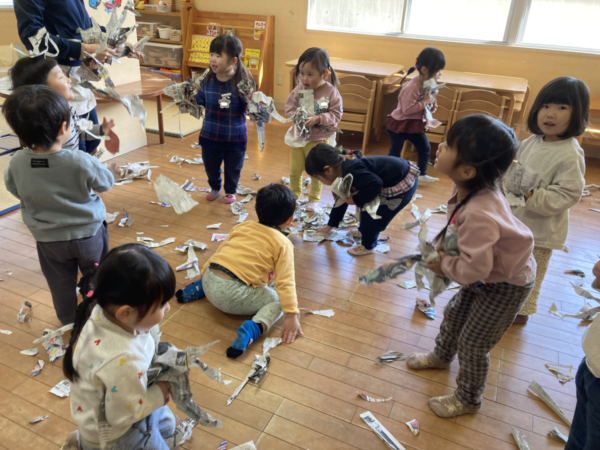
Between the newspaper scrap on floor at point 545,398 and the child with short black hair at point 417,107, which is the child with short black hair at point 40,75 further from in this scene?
the child with short black hair at point 417,107

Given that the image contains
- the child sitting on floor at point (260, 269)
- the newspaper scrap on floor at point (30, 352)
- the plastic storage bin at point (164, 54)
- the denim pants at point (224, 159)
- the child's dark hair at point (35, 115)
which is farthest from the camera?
the plastic storage bin at point (164, 54)

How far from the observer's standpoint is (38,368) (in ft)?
6.51

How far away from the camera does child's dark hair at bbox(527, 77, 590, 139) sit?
191 cm

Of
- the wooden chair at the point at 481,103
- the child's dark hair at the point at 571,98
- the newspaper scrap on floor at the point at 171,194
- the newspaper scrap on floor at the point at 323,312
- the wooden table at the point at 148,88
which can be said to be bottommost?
the newspaper scrap on floor at the point at 323,312

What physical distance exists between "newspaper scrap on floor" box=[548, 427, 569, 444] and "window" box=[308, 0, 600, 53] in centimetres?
480

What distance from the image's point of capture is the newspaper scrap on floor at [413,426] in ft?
5.90

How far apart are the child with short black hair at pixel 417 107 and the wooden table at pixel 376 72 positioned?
0.96 metres

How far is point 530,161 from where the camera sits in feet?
6.90

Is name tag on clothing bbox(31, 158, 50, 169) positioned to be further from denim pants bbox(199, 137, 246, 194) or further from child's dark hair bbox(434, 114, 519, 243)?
denim pants bbox(199, 137, 246, 194)

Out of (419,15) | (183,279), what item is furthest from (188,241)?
(419,15)

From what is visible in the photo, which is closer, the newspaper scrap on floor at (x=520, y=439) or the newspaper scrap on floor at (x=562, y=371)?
the newspaper scrap on floor at (x=520, y=439)

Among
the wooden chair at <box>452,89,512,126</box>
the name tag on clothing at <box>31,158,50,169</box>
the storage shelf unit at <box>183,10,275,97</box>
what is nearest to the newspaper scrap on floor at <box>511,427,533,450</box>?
the name tag on clothing at <box>31,158,50,169</box>

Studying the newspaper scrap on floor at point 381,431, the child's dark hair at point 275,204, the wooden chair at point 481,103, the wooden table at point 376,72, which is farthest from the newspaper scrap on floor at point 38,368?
the wooden chair at point 481,103

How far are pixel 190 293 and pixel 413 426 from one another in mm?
1369
